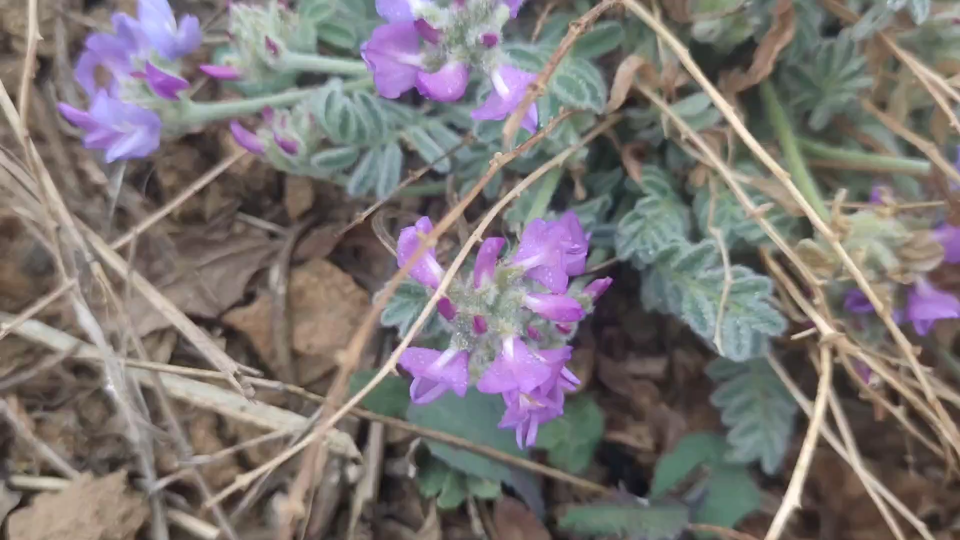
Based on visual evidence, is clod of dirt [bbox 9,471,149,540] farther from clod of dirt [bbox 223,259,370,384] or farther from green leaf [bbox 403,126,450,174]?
green leaf [bbox 403,126,450,174]

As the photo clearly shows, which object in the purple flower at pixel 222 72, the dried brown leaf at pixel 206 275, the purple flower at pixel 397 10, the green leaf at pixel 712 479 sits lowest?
the green leaf at pixel 712 479

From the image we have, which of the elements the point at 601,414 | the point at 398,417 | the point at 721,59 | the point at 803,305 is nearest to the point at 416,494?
the point at 398,417

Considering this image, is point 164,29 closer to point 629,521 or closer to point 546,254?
point 546,254

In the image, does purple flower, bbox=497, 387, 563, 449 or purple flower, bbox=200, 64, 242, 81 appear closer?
purple flower, bbox=497, 387, 563, 449

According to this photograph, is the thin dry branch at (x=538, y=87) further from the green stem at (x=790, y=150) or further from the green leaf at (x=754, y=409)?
the green leaf at (x=754, y=409)

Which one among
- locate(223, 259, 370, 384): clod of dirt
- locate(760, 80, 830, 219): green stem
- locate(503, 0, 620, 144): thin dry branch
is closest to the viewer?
locate(503, 0, 620, 144): thin dry branch

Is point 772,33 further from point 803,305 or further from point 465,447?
point 465,447

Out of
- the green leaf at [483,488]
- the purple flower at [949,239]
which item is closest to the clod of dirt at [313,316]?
the green leaf at [483,488]

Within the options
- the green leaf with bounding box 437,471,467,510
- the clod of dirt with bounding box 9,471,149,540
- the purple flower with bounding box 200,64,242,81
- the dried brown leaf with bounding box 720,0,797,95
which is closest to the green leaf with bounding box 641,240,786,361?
the dried brown leaf with bounding box 720,0,797,95
